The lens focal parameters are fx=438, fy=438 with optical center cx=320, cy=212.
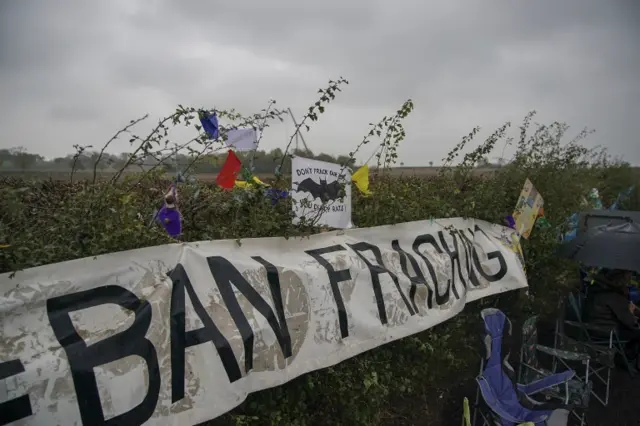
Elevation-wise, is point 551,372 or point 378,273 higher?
point 378,273

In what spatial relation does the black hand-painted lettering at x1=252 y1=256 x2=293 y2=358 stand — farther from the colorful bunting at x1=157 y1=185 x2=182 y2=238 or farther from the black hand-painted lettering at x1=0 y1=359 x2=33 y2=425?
the black hand-painted lettering at x1=0 y1=359 x2=33 y2=425

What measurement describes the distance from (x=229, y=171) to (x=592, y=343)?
A: 15.0 ft

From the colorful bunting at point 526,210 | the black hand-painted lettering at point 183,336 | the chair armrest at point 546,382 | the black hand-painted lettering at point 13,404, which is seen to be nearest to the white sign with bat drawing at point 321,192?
the black hand-painted lettering at point 183,336

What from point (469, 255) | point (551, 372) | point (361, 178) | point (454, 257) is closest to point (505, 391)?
point (551, 372)

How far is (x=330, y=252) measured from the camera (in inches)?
134

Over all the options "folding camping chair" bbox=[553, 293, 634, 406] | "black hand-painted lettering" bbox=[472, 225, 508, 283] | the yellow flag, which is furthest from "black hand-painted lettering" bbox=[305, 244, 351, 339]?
"folding camping chair" bbox=[553, 293, 634, 406]

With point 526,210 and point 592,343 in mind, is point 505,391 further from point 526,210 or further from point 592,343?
point 526,210

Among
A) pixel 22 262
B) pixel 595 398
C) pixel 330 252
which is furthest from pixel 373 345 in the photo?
pixel 595 398

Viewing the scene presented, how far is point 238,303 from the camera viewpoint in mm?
2730

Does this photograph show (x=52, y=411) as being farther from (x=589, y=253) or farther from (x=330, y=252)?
(x=589, y=253)

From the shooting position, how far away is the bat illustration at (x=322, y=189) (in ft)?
10.8

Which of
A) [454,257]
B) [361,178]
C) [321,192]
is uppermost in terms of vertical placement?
[361,178]

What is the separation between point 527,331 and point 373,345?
190 cm

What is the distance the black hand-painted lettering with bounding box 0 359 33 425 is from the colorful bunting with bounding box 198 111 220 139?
5.22ft
